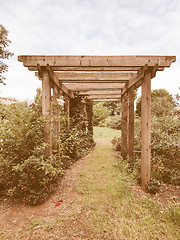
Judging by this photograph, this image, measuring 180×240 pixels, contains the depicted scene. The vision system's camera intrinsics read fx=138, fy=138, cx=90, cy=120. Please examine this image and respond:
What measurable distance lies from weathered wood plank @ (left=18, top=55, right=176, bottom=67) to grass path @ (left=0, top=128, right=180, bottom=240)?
8.83 ft

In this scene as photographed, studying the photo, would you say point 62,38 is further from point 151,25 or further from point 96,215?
point 96,215

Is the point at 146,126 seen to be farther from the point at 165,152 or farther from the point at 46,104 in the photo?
the point at 46,104

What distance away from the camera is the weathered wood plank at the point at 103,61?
293 centimetres

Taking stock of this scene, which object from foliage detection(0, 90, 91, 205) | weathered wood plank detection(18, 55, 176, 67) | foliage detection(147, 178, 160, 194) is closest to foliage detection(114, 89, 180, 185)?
foliage detection(147, 178, 160, 194)

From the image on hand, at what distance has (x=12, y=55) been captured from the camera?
8.88m

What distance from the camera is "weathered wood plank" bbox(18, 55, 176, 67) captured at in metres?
2.93

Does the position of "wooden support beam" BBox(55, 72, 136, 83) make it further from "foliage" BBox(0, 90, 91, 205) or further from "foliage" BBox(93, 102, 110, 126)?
"foliage" BBox(93, 102, 110, 126)

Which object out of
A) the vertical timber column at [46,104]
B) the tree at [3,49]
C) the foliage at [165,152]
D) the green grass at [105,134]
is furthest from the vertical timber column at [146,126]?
the tree at [3,49]

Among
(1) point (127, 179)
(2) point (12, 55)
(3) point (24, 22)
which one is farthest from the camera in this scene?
(2) point (12, 55)

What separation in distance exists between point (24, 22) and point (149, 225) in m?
4.54

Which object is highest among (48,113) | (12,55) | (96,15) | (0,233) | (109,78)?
(12,55)

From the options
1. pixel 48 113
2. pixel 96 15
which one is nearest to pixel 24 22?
pixel 96 15

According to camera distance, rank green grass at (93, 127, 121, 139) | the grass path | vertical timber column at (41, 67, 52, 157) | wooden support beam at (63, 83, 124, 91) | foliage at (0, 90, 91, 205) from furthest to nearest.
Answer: green grass at (93, 127, 121, 139) < wooden support beam at (63, 83, 124, 91) < vertical timber column at (41, 67, 52, 157) < foliage at (0, 90, 91, 205) < the grass path

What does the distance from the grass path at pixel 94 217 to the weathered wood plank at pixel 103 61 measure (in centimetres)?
269
